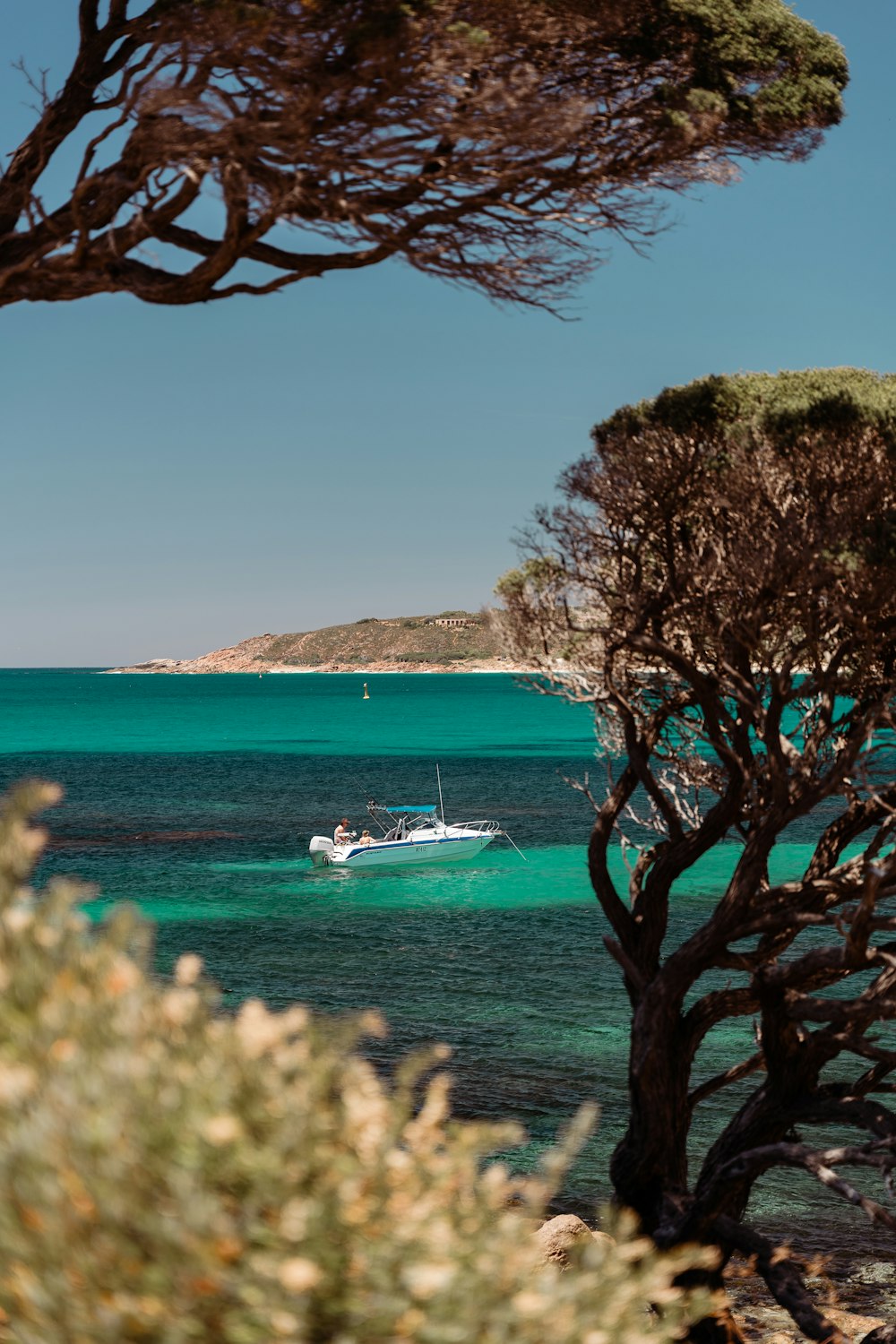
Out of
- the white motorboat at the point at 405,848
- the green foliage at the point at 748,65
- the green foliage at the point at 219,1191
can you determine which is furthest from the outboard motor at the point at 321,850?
the green foliage at the point at 219,1191

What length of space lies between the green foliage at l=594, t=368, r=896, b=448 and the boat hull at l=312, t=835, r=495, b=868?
28102 millimetres

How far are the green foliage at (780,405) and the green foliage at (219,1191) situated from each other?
276 inches

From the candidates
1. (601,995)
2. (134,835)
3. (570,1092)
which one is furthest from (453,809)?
(570,1092)

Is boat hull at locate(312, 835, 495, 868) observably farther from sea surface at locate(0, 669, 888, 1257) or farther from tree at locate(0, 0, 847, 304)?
tree at locate(0, 0, 847, 304)

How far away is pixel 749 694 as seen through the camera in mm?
9125

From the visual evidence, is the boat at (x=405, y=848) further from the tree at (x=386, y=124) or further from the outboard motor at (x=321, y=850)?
the tree at (x=386, y=124)

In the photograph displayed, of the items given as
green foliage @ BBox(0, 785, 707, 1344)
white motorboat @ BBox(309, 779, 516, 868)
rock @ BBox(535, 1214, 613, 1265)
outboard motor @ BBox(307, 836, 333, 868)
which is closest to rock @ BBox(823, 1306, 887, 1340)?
rock @ BBox(535, 1214, 613, 1265)

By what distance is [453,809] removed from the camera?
5222 centimetres

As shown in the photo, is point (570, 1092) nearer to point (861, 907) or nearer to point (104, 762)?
point (861, 907)

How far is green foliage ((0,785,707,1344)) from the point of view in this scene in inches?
105

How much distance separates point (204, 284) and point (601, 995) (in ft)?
58.6

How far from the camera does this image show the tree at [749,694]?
8484mm

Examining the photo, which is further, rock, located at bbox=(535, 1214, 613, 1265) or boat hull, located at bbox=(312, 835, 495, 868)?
boat hull, located at bbox=(312, 835, 495, 868)

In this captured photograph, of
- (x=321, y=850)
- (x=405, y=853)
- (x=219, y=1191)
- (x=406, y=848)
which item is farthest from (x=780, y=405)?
(x=405, y=853)
